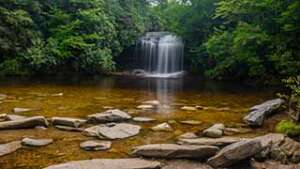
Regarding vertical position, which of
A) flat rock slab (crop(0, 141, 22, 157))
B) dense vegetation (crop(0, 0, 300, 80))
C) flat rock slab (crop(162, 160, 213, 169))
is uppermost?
dense vegetation (crop(0, 0, 300, 80))

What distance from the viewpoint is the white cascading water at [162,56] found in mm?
22203

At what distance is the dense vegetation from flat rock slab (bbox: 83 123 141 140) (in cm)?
753

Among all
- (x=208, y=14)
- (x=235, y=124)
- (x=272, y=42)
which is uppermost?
(x=208, y=14)

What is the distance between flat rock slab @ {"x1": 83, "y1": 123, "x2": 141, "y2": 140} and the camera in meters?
5.67

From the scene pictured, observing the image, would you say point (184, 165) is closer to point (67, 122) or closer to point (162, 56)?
point (67, 122)

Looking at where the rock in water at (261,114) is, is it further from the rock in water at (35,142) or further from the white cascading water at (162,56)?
the white cascading water at (162,56)

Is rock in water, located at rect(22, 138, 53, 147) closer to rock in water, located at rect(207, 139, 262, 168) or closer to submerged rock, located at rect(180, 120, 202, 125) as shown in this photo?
rock in water, located at rect(207, 139, 262, 168)

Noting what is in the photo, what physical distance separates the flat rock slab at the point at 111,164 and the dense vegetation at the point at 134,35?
347 inches

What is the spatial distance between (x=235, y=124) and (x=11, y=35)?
499 inches

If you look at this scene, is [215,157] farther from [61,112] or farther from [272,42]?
[272,42]

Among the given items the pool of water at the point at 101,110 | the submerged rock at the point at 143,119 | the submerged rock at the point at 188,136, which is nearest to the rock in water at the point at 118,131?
the pool of water at the point at 101,110

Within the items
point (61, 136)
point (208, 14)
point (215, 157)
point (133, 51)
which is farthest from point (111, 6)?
point (215, 157)

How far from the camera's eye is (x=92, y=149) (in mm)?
5027

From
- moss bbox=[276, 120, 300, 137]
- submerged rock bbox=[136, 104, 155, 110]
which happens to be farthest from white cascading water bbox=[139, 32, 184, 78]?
moss bbox=[276, 120, 300, 137]
